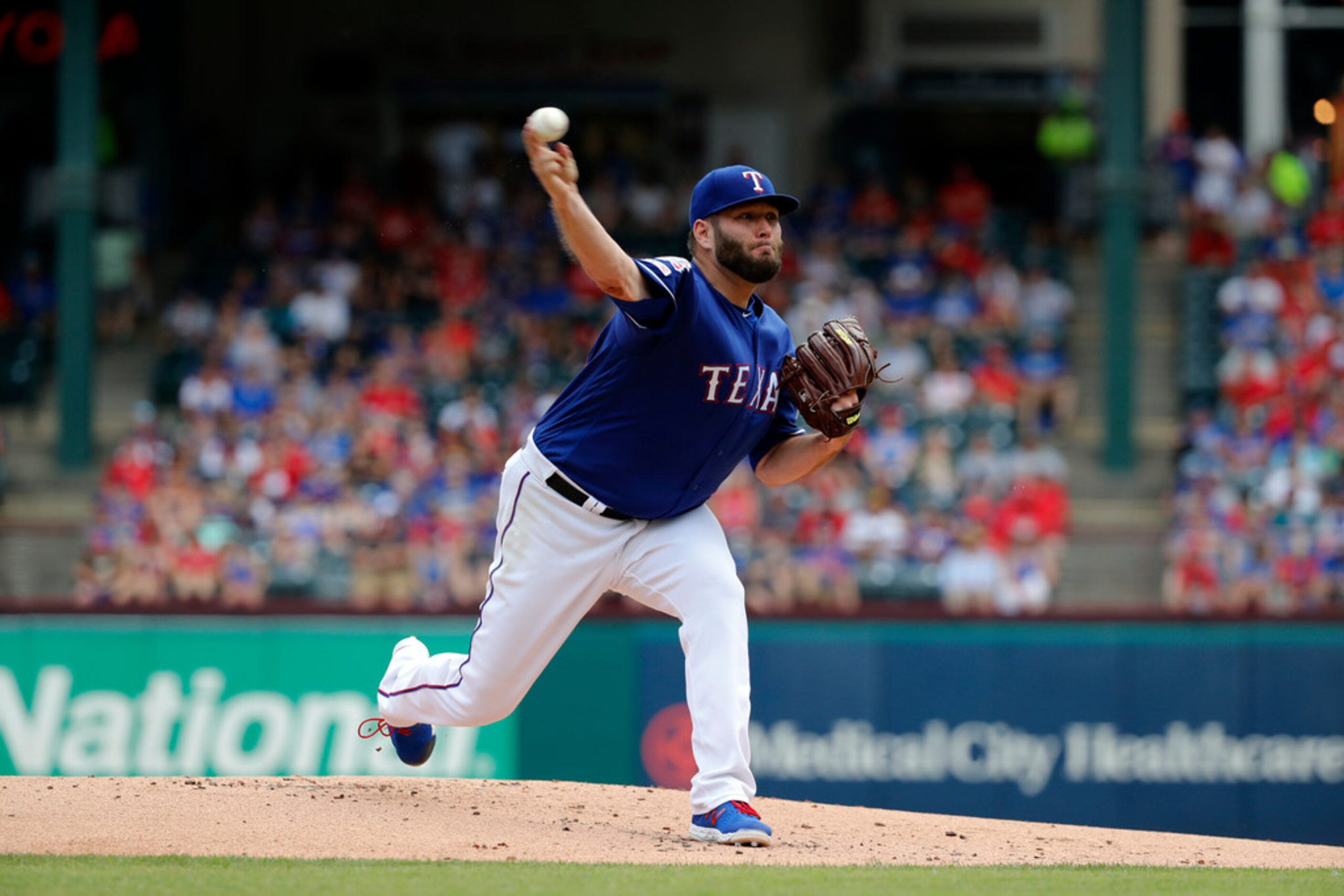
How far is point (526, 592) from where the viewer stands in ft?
17.4

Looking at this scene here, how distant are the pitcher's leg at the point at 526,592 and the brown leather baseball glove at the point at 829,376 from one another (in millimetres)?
697

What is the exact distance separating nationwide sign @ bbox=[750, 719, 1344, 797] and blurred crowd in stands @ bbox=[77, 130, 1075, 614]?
785 mm

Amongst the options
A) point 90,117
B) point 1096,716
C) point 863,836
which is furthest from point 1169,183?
point 863,836

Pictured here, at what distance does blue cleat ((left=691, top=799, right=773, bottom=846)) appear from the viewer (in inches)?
206

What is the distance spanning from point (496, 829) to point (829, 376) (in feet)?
5.93

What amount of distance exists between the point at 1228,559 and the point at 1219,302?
5.83 m

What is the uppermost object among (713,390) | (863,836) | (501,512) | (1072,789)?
(713,390)

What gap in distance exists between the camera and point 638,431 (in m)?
5.23

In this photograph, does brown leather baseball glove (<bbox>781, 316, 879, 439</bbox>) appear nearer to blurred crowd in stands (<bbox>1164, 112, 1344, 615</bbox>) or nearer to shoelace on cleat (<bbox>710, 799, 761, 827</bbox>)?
shoelace on cleat (<bbox>710, 799, 761, 827</bbox>)

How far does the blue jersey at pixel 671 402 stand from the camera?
5078mm

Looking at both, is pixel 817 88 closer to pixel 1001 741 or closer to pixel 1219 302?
pixel 1219 302

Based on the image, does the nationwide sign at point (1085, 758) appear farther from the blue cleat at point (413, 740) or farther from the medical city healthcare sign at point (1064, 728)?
the blue cleat at point (413, 740)

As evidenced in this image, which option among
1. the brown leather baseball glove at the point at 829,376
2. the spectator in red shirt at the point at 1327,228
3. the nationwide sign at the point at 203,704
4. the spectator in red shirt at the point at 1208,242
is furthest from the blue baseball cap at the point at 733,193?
the spectator in red shirt at the point at 1208,242

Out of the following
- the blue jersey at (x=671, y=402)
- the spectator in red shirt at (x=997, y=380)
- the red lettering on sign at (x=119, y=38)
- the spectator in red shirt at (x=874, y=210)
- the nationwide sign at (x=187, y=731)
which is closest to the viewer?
the blue jersey at (x=671, y=402)
